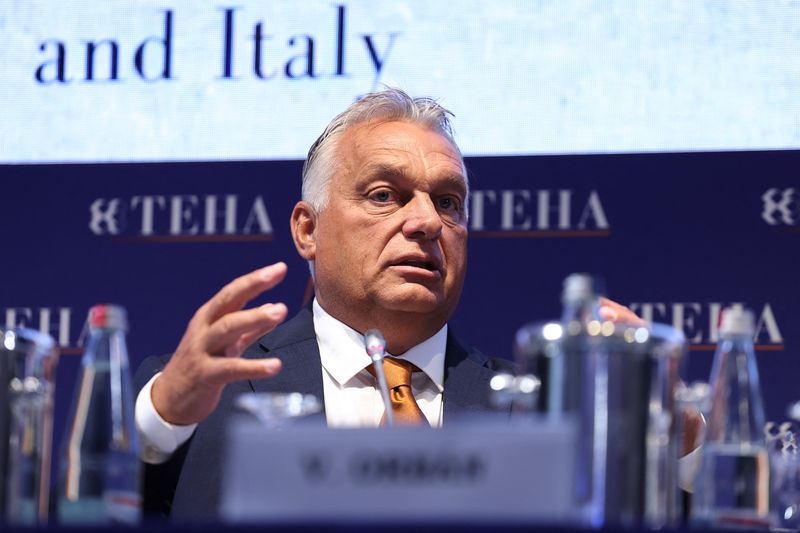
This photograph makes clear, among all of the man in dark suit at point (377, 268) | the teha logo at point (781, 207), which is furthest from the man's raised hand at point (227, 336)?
the teha logo at point (781, 207)

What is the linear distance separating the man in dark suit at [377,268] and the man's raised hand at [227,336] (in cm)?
49

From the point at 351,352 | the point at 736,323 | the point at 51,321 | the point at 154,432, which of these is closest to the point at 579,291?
the point at 736,323

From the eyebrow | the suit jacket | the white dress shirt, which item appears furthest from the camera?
the eyebrow

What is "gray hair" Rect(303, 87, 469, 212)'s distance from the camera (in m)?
3.10

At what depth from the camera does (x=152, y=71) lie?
11.1 feet

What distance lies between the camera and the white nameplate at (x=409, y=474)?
1.18 m

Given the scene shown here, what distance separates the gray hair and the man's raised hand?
3.11ft

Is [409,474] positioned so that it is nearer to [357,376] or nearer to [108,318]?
[108,318]

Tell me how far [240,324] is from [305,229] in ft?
3.83

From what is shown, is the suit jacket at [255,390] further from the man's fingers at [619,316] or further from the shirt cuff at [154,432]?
the man's fingers at [619,316]

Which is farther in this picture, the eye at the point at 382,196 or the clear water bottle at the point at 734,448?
the eye at the point at 382,196

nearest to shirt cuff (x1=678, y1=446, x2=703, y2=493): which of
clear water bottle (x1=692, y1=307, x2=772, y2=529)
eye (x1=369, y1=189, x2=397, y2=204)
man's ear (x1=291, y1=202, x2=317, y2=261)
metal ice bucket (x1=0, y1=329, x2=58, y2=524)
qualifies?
clear water bottle (x1=692, y1=307, x2=772, y2=529)

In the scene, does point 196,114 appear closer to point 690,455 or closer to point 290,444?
point 690,455

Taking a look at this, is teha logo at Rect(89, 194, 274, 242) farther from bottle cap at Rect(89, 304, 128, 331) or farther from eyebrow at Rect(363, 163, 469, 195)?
bottle cap at Rect(89, 304, 128, 331)
